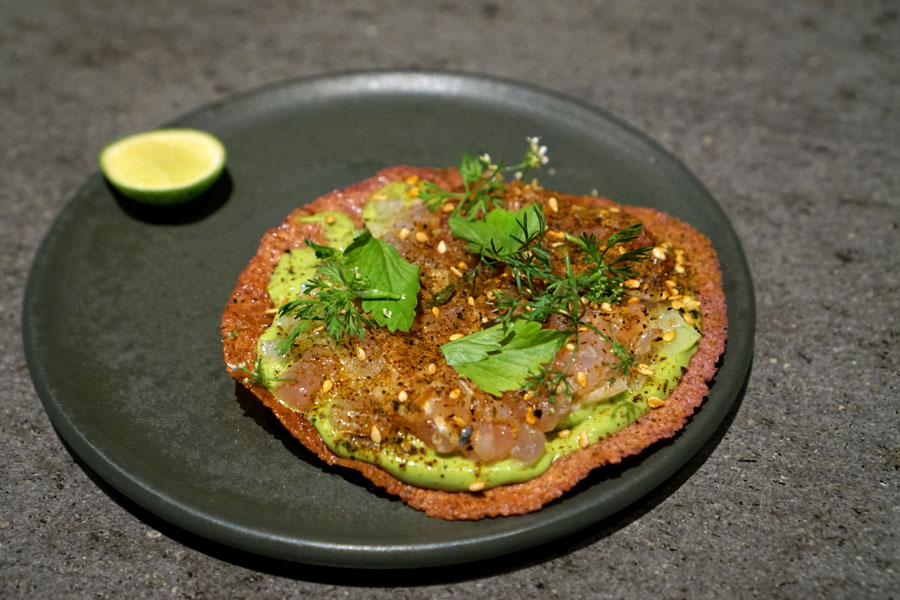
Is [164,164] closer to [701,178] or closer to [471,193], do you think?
[471,193]

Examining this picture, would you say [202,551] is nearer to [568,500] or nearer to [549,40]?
[568,500]

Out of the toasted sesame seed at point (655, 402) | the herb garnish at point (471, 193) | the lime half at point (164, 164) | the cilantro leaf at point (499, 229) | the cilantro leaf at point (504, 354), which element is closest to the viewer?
the cilantro leaf at point (504, 354)

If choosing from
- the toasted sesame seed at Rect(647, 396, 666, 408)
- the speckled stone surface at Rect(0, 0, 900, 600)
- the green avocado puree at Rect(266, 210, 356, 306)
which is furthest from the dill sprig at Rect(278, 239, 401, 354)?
the toasted sesame seed at Rect(647, 396, 666, 408)

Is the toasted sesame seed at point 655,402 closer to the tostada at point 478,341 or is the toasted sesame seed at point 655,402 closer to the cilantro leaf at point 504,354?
the tostada at point 478,341

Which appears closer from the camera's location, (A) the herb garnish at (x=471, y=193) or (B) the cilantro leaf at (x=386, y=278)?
(B) the cilantro leaf at (x=386, y=278)

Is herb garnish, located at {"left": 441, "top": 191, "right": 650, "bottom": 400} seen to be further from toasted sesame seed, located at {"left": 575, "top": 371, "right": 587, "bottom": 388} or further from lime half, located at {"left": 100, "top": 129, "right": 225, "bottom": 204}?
lime half, located at {"left": 100, "top": 129, "right": 225, "bottom": 204}

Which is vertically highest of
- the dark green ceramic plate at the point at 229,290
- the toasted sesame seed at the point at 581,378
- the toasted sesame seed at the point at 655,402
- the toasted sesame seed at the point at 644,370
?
the toasted sesame seed at the point at 644,370

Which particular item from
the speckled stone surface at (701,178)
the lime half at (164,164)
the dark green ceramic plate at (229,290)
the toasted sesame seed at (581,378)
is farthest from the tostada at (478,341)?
the lime half at (164,164)
